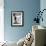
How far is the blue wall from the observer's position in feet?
18.2

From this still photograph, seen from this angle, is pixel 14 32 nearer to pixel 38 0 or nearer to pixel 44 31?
pixel 38 0

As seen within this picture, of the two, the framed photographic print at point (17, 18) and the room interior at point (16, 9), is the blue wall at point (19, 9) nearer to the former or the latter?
the room interior at point (16, 9)

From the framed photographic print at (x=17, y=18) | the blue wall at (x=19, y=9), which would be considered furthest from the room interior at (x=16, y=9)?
the framed photographic print at (x=17, y=18)

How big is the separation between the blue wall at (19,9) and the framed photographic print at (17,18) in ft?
0.40

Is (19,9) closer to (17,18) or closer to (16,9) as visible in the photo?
(16,9)

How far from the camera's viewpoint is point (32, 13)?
557 cm

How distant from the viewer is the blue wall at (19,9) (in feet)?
18.2

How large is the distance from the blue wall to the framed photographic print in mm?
122

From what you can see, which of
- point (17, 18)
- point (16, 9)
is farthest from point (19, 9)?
point (17, 18)

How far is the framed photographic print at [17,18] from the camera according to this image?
5.55 m

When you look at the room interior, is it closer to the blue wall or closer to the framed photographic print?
the blue wall

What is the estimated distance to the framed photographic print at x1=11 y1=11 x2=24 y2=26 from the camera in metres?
5.55

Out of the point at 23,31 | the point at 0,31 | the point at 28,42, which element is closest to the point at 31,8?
the point at 23,31

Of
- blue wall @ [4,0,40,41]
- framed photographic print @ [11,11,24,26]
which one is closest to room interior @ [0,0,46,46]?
blue wall @ [4,0,40,41]
